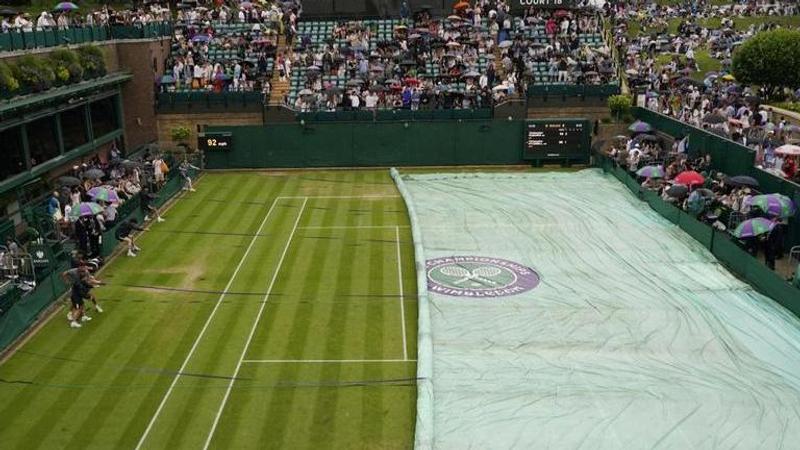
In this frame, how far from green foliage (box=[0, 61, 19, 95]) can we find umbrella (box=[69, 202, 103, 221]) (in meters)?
6.19

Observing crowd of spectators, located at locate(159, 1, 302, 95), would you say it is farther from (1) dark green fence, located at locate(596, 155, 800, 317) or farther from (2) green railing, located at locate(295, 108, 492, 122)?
(1) dark green fence, located at locate(596, 155, 800, 317)

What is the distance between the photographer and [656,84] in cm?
4362

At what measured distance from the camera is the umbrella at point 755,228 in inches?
845

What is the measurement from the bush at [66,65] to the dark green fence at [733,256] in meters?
24.0

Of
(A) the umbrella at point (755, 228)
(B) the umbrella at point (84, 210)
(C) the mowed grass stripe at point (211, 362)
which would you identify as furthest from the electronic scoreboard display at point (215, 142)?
(A) the umbrella at point (755, 228)

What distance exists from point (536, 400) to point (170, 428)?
7.34 meters

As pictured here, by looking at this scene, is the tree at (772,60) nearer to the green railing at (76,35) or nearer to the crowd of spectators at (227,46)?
the crowd of spectators at (227,46)

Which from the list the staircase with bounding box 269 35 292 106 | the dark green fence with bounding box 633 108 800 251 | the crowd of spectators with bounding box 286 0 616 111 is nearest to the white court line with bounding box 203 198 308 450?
the crowd of spectators with bounding box 286 0 616 111

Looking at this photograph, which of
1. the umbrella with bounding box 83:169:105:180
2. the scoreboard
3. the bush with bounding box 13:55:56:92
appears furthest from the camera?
the scoreboard

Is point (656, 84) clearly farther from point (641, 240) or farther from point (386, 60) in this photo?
point (641, 240)

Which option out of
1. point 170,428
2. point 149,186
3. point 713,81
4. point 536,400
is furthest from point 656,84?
point 170,428

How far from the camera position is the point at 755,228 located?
21578 mm

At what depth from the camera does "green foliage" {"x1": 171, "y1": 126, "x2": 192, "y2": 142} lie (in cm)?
3997

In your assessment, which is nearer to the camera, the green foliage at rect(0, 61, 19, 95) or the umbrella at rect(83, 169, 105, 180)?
the green foliage at rect(0, 61, 19, 95)
